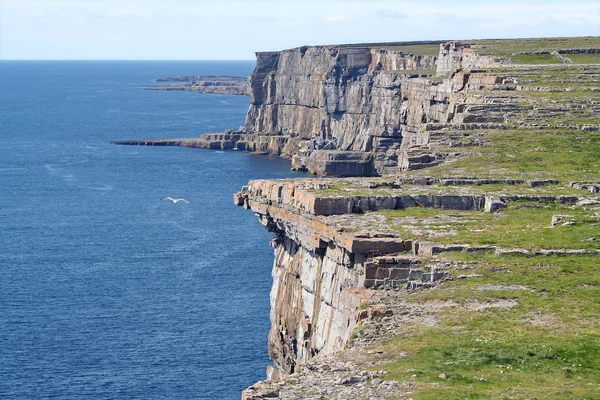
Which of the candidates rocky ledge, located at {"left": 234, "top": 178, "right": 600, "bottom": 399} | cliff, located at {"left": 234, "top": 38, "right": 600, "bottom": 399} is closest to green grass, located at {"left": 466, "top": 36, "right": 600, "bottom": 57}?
cliff, located at {"left": 234, "top": 38, "right": 600, "bottom": 399}

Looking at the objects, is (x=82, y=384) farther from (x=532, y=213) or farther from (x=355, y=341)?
(x=355, y=341)

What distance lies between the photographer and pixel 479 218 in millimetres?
45375

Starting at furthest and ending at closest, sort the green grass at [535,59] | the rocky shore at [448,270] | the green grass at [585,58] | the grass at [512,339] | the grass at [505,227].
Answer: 1. the green grass at [535,59]
2. the green grass at [585,58]
3. the grass at [505,227]
4. the rocky shore at [448,270]
5. the grass at [512,339]

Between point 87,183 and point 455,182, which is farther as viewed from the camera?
point 87,183

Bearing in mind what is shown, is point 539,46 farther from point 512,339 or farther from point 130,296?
point 512,339

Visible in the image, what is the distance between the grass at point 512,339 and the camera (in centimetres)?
2916

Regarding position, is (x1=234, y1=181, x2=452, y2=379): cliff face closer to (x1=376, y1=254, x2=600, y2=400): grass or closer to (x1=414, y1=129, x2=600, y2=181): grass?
(x1=376, y1=254, x2=600, y2=400): grass

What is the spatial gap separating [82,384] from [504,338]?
50232 mm

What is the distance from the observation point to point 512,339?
32.5m

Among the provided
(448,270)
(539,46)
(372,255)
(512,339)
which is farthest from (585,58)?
(512,339)

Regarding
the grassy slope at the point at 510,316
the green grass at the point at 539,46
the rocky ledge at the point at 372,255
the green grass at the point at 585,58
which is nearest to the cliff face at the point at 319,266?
the rocky ledge at the point at 372,255

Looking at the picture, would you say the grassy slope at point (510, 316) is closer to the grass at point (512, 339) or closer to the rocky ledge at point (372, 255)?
the grass at point (512, 339)

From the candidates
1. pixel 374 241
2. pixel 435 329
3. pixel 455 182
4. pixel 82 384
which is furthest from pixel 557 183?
pixel 82 384

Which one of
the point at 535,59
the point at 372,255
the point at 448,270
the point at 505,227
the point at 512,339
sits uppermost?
the point at 535,59
